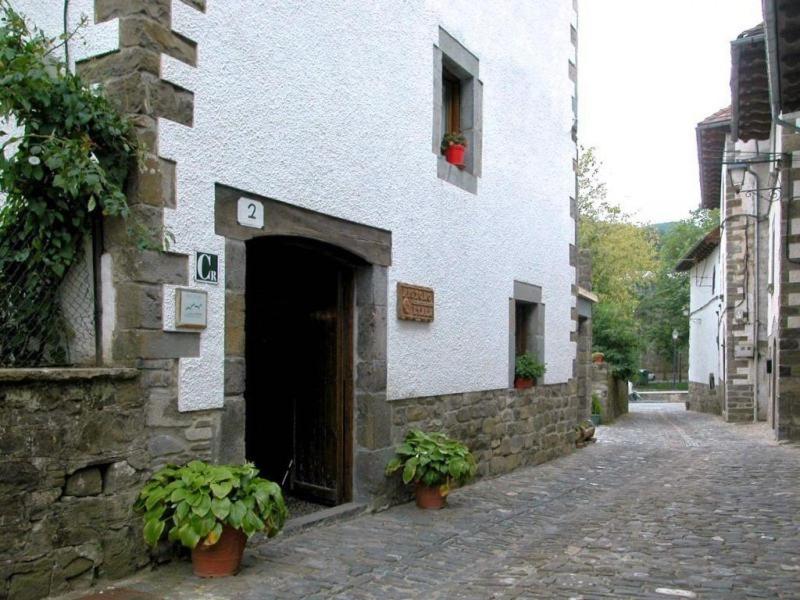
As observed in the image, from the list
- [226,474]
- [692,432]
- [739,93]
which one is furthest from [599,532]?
[692,432]

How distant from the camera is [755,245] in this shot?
1678 cm

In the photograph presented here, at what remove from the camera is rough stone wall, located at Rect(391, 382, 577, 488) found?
689 centimetres

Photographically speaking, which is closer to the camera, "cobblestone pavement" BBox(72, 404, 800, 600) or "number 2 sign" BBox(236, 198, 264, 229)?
"cobblestone pavement" BBox(72, 404, 800, 600)

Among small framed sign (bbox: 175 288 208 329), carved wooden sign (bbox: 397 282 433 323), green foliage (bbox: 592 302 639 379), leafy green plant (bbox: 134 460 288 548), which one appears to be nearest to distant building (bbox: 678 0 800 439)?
green foliage (bbox: 592 302 639 379)

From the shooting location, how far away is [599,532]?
5.70 meters

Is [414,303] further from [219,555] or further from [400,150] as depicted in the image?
[219,555]

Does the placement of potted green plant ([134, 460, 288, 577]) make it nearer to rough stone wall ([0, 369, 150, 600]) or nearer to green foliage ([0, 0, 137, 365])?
rough stone wall ([0, 369, 150, 600])

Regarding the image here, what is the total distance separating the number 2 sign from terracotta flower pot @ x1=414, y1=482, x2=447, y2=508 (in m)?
2.67

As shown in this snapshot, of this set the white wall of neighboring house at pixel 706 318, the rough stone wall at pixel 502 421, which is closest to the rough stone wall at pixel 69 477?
the rough stone wall at pixel 502 421

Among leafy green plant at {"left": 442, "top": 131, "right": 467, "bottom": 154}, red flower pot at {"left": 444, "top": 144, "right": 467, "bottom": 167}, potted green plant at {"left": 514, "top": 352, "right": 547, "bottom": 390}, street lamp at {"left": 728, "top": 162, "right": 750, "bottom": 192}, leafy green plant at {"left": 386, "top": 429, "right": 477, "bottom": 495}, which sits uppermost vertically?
street lamp at {"left": 728, "top": 162, "right": 750, "bottom": 192}

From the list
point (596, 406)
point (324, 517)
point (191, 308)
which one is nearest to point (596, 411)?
point (596, 406)

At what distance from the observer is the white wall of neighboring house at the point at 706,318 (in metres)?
22.4

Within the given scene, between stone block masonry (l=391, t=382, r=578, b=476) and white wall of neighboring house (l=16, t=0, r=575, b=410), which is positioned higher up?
white wall of neighboring house (l=16, t=0, r=575, b=410)

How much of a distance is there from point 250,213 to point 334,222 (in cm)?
93
